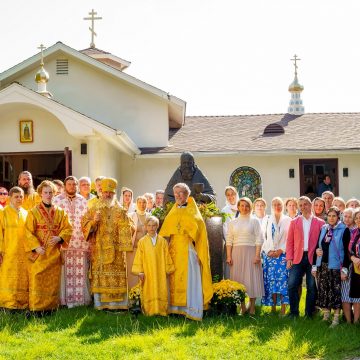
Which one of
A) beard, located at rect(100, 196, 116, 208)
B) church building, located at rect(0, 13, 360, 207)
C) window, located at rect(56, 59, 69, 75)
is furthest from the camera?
window, located at rect(56, 59, 69, 75)

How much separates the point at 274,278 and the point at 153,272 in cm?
195

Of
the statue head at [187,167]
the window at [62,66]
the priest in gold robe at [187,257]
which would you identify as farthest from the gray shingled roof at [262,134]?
the priest in gold robe at [187,257]

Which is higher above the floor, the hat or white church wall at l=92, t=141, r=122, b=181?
white church wall at l=92, t=141, r=122, b=181

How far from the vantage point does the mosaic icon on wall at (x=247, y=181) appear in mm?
19484

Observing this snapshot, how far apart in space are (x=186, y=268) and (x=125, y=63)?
14.8m

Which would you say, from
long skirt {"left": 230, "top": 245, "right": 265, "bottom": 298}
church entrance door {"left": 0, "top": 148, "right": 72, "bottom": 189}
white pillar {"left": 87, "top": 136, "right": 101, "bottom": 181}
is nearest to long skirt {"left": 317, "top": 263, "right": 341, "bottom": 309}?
long skirt {"left": 230, "top": 245, "right": 265, "bottom": 298}

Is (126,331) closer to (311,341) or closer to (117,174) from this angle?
(311,341)

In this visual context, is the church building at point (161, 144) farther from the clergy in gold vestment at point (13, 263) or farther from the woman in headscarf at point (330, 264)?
the woman in headscarf at point (330, 264)

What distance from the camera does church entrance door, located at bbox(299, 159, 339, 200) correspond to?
19438 millimetres

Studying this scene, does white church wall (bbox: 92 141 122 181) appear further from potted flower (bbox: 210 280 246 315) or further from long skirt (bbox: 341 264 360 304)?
long skirt (bbox: 341 264 360 304)

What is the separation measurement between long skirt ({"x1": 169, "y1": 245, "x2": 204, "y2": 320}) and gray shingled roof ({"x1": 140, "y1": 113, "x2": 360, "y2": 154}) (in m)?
9.90

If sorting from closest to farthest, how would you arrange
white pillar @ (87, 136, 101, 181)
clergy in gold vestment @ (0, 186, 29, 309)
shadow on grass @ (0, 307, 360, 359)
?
shadow on grass @ (0, 307, 360, 359) → clergy in gold vestment @ (0, 186, 29, 309) → white pillar @ (87, 136, 101, 181)

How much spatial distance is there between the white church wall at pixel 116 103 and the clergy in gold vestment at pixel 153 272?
1080 cm

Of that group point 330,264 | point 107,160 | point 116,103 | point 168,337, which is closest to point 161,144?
point 116,103
